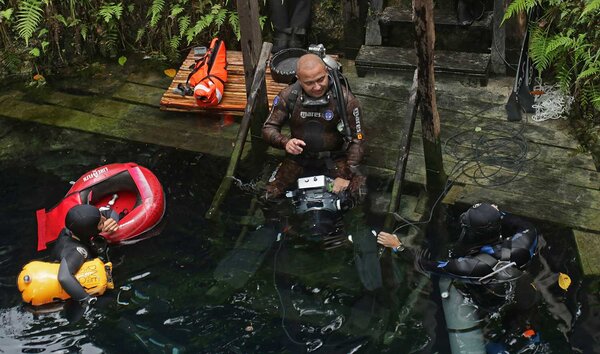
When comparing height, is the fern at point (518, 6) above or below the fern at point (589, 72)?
above

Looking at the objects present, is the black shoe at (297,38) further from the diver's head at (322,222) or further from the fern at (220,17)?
the diver's head at (322,222)

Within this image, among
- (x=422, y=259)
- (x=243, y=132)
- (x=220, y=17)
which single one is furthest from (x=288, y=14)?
(x=422, y=259)

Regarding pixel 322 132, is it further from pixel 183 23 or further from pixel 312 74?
pixel 183 23

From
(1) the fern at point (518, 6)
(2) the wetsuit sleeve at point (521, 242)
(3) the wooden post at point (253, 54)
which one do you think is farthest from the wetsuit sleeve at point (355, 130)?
(1) the fern at point (518, 6)

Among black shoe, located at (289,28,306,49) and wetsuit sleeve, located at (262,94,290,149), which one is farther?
black shoe, located at (289,28,306,49)

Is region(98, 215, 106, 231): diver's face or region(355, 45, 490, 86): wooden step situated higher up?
region(355, 45, 490, 86): wooden step

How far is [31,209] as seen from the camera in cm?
772

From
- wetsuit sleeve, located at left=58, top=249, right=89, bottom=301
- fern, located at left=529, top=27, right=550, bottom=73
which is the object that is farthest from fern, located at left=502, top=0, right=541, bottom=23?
wetsuit sleeve, located at left=58, top=249, right=89, bottom=301

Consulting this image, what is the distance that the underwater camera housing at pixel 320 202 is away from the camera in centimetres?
715

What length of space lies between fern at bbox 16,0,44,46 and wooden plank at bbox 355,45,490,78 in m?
4.24

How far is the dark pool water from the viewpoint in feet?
20.0

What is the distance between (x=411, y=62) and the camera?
29.7 ft

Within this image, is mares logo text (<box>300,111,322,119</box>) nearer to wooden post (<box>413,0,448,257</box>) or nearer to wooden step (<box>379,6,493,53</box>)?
wooden post (<box>413,0,448,257</box>)

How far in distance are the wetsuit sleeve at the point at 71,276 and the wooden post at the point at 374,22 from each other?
4.88 m
